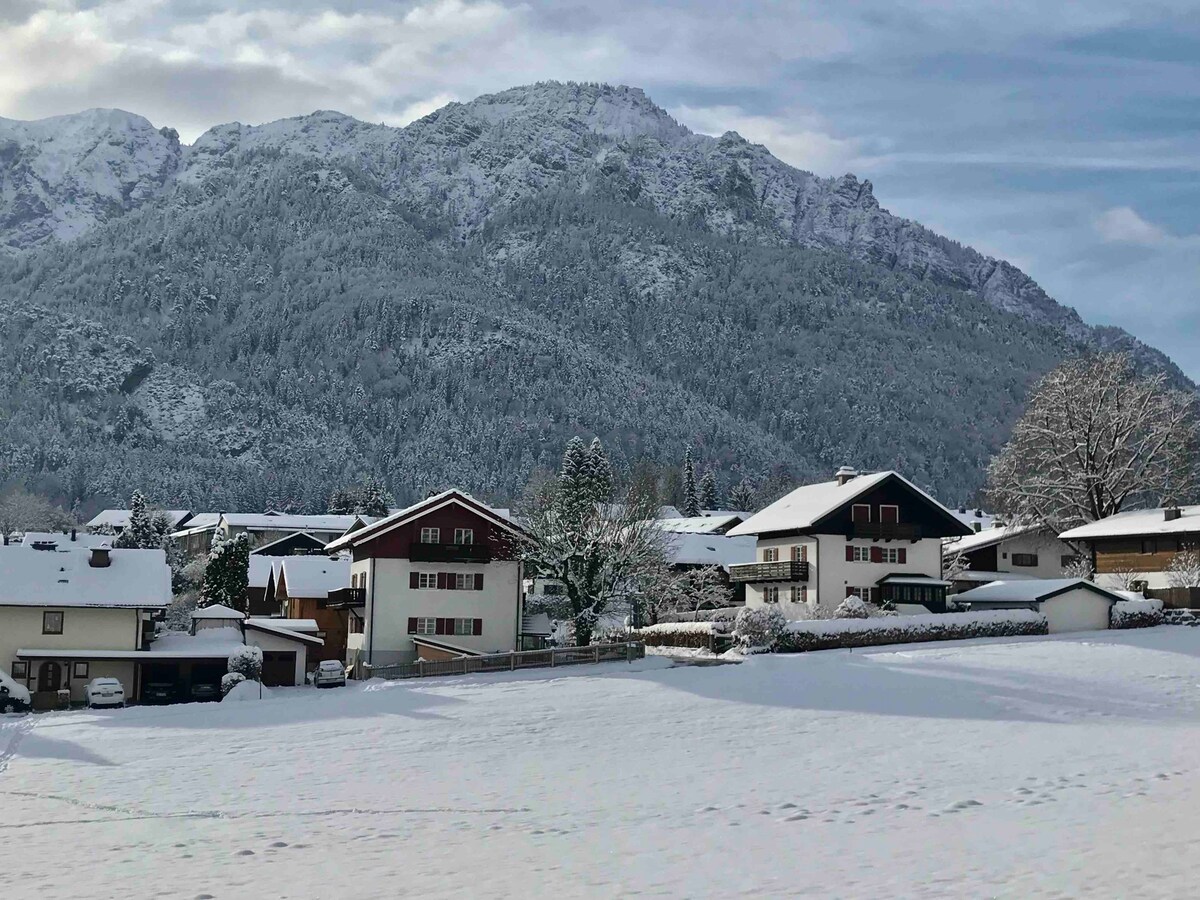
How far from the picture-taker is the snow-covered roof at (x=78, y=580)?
211ft

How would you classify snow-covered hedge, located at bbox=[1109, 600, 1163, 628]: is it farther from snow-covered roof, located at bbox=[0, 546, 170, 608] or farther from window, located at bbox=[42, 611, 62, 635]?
window, located at bbox=[42, 611, 62, 635]

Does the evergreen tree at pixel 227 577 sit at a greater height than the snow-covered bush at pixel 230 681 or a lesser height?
greater

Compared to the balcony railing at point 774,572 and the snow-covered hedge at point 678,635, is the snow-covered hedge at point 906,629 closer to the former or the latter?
the snow-covered hedge at point 678,635

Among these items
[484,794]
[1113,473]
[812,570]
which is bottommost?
[484,794]

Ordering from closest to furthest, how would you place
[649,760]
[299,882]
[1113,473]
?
1. [299,882]
2. [649,760]
3. [1113,473]

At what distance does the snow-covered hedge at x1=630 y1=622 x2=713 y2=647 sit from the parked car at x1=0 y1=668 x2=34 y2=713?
28.6m

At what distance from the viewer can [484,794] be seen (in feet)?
87.0

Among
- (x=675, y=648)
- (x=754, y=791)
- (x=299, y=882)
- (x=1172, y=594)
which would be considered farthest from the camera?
(x=1172, y=594)

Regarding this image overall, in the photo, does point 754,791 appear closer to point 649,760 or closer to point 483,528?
point 649,760

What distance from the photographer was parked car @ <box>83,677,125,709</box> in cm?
5919

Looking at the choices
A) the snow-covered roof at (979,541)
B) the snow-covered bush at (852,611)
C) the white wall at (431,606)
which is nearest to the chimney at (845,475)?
the snow-covered roof at (979,541)

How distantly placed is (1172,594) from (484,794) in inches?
2123

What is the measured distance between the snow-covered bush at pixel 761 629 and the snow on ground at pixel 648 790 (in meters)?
7.82

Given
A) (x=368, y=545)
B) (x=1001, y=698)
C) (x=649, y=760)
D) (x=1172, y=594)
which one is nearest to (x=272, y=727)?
(x=649, y=760)
